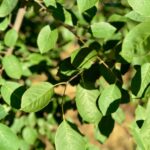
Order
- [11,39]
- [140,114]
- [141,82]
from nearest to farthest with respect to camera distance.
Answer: [141,82], [140,114], [11,39]

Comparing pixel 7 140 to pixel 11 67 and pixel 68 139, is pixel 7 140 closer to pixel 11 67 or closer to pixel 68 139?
pixel 68 139

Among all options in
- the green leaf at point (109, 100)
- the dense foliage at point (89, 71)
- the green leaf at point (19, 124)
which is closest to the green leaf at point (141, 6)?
the dense foliage at point (89, 71)

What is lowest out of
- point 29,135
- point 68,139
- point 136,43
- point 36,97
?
point 29,135

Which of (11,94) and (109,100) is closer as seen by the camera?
(109,100)

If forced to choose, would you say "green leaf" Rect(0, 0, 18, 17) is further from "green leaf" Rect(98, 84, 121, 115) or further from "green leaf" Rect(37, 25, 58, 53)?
"green leaf" Rect(98, 84, 121, 115)

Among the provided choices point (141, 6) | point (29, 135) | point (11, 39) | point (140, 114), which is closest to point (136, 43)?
point (141, 6)

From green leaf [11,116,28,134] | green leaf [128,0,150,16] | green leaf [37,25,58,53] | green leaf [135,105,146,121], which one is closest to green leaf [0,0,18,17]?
green leaf [37,25,58,53]
